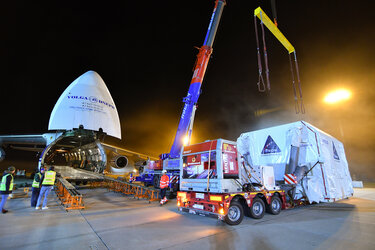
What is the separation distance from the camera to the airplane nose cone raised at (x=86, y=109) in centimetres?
Result: 1558

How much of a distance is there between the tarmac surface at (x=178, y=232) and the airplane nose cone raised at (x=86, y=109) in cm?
1001

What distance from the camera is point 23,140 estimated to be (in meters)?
17.1

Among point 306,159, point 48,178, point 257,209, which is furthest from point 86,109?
point 306,159

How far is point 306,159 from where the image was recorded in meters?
8.63

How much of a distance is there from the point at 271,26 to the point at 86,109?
15.4 metres

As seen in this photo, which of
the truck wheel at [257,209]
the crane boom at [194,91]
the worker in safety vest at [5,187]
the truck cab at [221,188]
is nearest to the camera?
the truck cab at [221,188]

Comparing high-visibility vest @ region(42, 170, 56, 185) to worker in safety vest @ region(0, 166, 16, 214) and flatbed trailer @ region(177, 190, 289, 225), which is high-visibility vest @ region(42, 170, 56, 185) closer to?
worker in safety vest @ region(0, 166, 16, 214)

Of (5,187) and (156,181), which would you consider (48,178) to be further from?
(156,181)

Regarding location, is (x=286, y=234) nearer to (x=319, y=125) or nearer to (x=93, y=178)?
(x=93, y=178)

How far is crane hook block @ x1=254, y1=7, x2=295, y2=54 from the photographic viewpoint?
952 centimetres

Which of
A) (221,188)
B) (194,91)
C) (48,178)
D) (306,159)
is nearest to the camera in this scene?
(221,188)

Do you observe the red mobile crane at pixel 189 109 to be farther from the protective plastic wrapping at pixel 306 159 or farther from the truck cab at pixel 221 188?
the truck cab at pixel 221 188

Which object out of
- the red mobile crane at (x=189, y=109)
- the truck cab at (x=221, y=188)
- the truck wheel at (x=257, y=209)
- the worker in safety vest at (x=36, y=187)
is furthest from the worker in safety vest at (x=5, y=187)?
the truck wheel at (x=257, y=209)

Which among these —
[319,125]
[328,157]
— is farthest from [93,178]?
[319,125]
